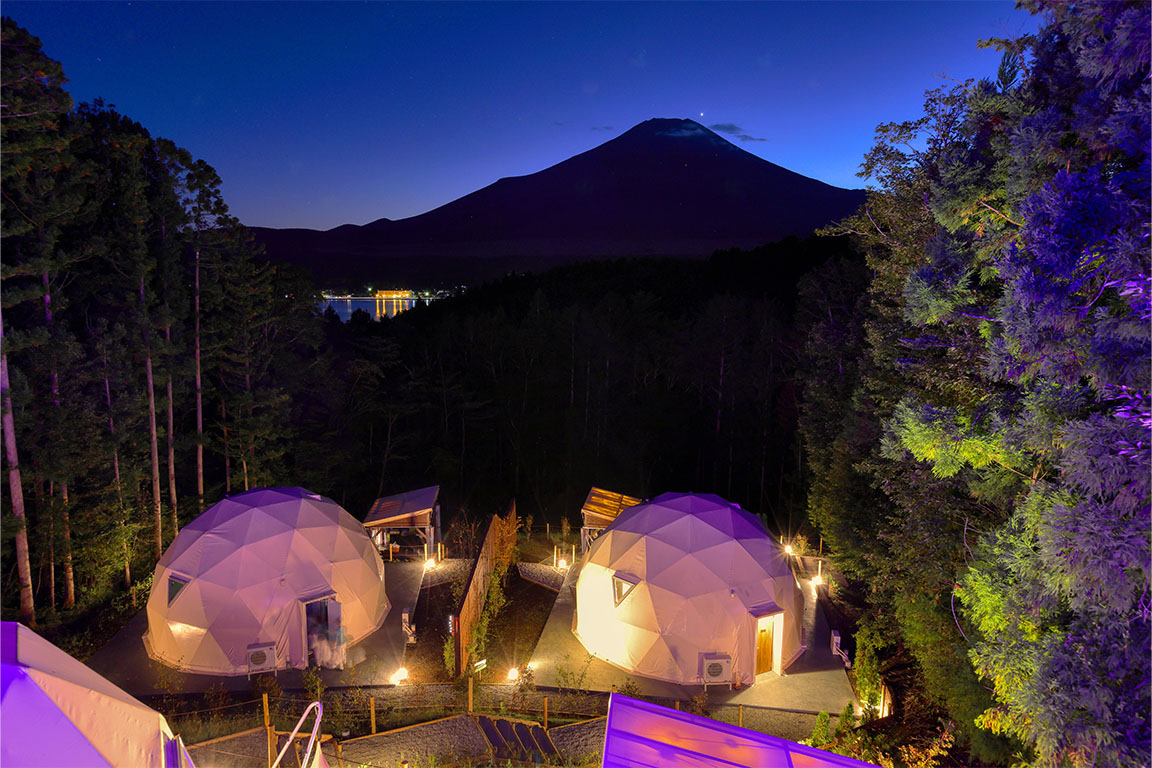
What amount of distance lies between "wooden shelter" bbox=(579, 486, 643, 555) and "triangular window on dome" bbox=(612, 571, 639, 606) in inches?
146

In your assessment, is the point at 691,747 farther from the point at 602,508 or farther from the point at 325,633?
the point at 602,508

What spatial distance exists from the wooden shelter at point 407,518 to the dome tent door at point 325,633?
4067 millimetres

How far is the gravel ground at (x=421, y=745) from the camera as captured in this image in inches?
346

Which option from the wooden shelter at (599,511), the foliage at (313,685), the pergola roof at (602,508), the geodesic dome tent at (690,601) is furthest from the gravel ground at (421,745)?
the pergola roof at (602,508)

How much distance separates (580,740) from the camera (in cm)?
929

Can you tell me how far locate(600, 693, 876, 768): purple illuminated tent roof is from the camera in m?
6.09

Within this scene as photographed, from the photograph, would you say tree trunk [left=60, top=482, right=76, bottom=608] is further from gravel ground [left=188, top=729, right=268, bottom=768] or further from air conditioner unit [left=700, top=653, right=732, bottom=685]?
air conditioner unit [left=700, top=653, right=732, bottom=685]

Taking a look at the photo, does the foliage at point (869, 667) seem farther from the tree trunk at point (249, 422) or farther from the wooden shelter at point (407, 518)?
the tree trunk at point (249, 422)

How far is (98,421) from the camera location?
41.5ft

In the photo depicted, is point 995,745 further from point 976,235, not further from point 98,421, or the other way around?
point 98,421

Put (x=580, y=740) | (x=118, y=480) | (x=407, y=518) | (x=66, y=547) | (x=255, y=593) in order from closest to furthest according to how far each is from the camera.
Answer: (x=580, y=740) → (x=255, y=593) → (x=66, y=547) → (x=118, y=480) → (x=407, y=518)

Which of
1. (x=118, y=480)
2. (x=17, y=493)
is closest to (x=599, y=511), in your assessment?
(x=118, y=480)

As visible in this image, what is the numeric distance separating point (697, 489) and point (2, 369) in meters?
27.3

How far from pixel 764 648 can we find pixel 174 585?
474 inches
